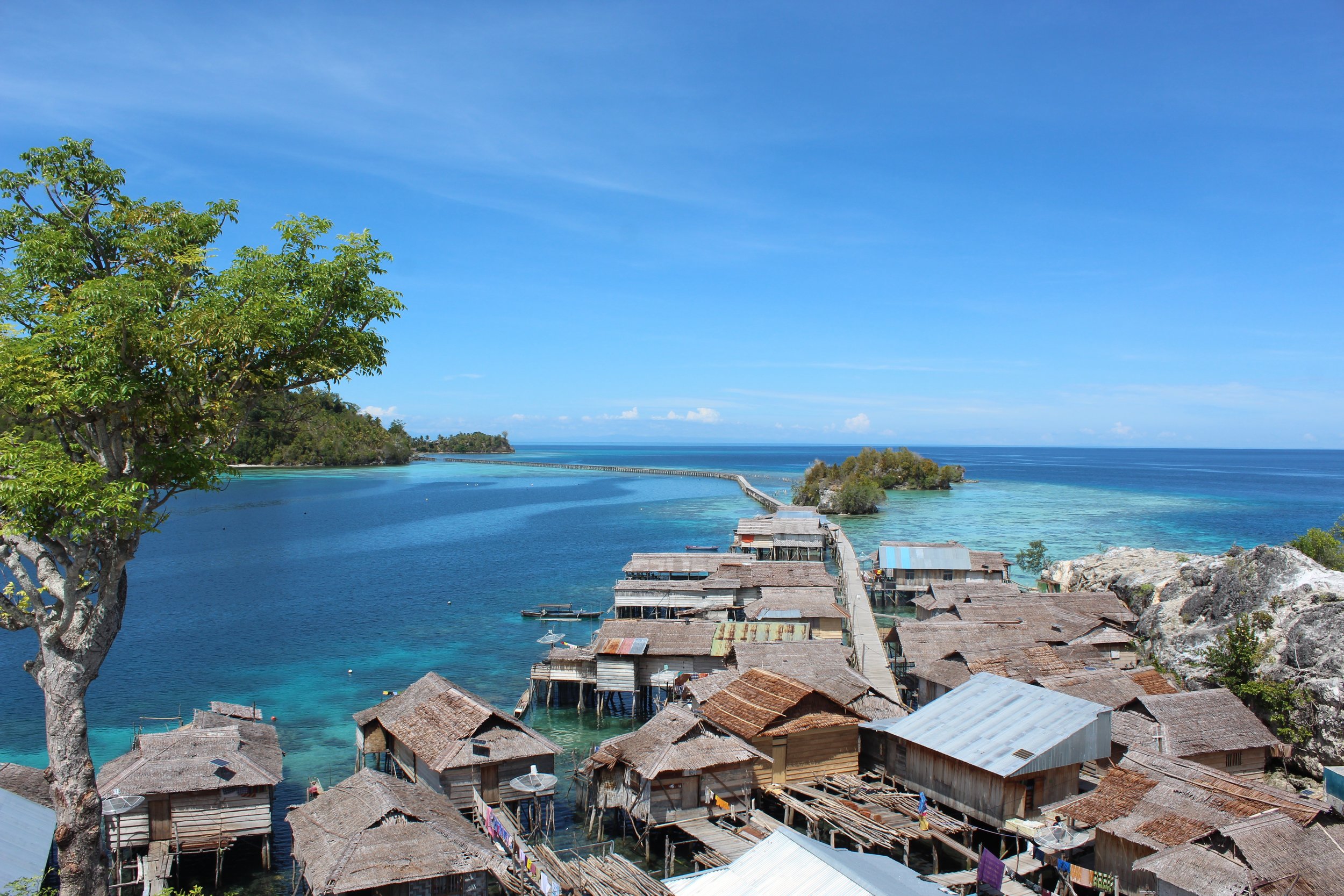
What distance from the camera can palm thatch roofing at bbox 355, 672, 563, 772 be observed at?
80.4ft

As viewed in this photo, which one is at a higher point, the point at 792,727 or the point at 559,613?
the point at 792,727

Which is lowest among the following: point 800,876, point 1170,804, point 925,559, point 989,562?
point 1170,804

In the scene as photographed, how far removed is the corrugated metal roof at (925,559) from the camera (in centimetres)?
5475

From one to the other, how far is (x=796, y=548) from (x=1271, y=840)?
53.1 meters

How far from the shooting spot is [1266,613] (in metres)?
32.6

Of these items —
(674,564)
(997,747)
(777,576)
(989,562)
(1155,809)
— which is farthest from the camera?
(674,564)

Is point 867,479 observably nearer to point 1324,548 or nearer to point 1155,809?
point 1324,548

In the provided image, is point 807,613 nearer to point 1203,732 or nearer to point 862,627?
point 862,627

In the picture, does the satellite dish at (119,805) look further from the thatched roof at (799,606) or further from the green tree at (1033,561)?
the green tree at (1033,561)

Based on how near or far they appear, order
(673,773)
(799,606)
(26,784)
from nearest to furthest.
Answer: (26,784)
(673,773)
(799,606)

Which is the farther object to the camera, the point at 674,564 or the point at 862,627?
the point at 674,564

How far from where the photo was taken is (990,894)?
19.9 meters

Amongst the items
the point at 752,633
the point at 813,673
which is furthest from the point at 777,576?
the point at 813,673

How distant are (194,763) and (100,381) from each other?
49.8 feet
